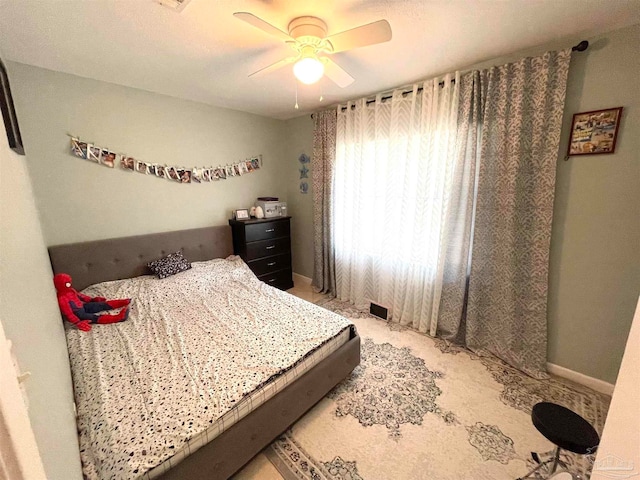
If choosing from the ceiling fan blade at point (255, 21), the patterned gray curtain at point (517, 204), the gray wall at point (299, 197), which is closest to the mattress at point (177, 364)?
the patterned gray curtain at point (517, 204)

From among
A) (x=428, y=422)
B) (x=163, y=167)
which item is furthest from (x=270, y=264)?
(x=428, y=422)

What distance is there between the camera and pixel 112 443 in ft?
3.55

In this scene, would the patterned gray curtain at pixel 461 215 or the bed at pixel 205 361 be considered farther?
the patterned gray curtain at pixel 461 215

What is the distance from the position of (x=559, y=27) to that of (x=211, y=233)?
3.48 meters

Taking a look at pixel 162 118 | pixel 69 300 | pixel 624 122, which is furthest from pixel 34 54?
pixel 624 122

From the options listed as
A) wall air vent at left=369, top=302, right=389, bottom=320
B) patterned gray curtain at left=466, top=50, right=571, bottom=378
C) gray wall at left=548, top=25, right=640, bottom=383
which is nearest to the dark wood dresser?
wall air vent at left=369, top=302, right=389, bottom=320

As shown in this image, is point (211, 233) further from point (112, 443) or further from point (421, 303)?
point (421, 303)

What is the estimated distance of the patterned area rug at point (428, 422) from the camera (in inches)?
56.3

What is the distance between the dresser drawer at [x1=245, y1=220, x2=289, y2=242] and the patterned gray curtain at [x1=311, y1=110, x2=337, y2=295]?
1.47ft

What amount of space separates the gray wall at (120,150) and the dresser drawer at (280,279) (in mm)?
986

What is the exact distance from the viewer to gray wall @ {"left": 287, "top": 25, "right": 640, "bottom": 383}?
1640 mm

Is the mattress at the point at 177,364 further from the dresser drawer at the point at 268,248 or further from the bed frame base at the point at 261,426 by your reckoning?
the dresser drawer at the point at 268,248

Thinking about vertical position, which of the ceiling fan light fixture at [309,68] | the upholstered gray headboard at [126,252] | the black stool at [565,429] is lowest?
the black stool at [565,429]

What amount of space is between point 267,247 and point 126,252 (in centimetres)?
153
